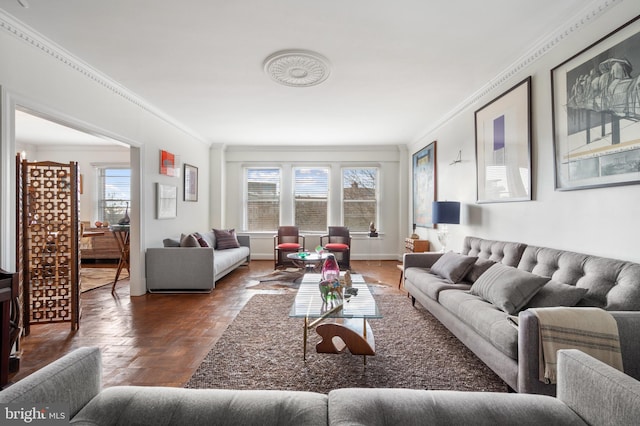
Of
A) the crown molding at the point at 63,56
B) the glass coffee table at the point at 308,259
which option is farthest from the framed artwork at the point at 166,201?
the glass coffee table at the point at 308,259

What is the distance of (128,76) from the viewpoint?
3.53 m

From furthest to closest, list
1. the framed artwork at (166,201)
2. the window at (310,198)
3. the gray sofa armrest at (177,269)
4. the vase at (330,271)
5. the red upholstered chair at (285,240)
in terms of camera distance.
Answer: the window at (310,198)
the red upholstered chair at (285,240)
the framed artwork at (166,201)
the gray sofa armrest at (177,269)
the vase at (330,271)

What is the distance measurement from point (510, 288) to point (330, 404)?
1.78 meters

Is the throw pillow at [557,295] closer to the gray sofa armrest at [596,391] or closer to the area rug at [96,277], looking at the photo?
the gray sofa armrest at [596,391]

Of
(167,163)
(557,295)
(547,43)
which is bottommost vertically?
(557,295)

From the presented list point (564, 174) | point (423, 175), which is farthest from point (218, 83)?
point (423, 175)

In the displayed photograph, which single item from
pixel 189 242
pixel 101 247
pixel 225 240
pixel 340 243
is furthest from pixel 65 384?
pixel 101 247

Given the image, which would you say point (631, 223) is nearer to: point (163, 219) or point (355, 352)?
point (355, 352)

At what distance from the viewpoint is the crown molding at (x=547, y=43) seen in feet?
7.39

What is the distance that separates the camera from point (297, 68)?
10.9 feet

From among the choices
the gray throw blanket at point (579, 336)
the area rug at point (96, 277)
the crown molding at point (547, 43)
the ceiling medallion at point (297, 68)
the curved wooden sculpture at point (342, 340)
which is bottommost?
the area rug at point (96, 277)

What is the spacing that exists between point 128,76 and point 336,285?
10.8 ft

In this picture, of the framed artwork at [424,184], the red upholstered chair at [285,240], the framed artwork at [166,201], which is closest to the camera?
the framed artwork at [166,201]

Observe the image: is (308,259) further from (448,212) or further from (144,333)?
(144,333)
